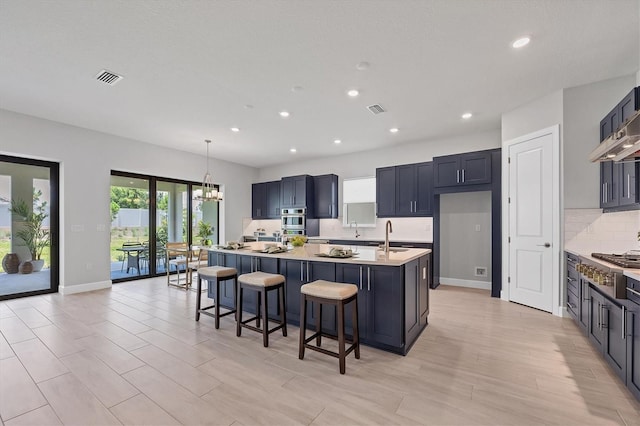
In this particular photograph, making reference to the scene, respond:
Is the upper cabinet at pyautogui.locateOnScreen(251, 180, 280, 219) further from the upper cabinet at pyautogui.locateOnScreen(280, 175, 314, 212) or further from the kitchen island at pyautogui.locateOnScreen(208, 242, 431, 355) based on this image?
the kitchen island at pyautogui.locateOnScreen(208, 242, 431, 355)

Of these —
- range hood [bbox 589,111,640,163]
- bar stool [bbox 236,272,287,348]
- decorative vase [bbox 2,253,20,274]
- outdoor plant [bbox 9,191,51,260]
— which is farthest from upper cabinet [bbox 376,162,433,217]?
decorative vase [bbox 2,253,20,274]

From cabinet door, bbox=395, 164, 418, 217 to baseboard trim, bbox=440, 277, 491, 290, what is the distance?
1.49 meters

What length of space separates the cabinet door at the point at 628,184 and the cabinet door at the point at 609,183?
7 cm

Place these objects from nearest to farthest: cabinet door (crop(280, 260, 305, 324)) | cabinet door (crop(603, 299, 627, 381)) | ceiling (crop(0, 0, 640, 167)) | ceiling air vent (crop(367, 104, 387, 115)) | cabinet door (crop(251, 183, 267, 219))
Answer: cabinet door (crop(603, 299, 627, 381)) < ceiling (crop(0, 0, 640, 167)) < cabinet door (crop(280, 260, 305, 324)) < ceiling air vent (crop(367, 104, 387, 115)) < cabinet door (crop(251, 183, 267, 219))

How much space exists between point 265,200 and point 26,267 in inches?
193

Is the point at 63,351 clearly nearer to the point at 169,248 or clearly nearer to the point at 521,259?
the point at 169,248

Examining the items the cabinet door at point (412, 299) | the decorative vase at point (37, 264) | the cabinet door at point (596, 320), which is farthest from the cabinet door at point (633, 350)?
the decorative vase at point (37, 264)

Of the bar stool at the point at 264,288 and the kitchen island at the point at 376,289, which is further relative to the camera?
the bar stool at the point at 264,288

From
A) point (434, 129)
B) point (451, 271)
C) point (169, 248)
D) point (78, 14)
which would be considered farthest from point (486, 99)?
point (169, 248)

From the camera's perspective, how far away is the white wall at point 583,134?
11.3 feet

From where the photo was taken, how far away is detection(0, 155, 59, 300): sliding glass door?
4578mm

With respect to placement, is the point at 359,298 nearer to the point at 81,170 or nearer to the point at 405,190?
the point at 405,190

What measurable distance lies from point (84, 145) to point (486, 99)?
21.6 ft

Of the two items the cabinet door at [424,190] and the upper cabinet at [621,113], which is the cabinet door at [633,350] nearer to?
the upper cabinet at [621,113]
